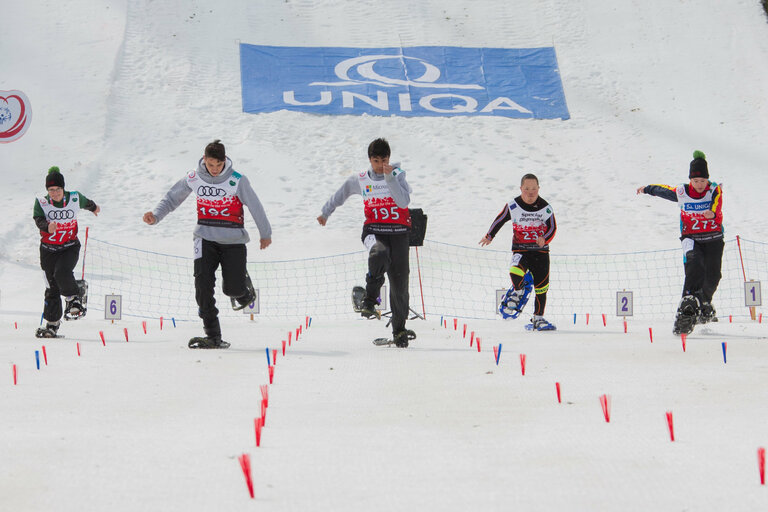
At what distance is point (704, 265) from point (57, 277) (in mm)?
5735

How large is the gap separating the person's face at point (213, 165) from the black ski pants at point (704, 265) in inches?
160

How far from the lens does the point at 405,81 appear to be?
21.1m

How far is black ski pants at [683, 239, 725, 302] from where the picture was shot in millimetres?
8188

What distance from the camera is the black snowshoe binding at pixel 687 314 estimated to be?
26.0 ft

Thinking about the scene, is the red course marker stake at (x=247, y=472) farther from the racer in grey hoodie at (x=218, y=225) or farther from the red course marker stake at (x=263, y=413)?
the racer in grey hoodie at (x=218, y=225)

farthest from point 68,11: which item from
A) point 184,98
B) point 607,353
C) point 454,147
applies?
point 607,353

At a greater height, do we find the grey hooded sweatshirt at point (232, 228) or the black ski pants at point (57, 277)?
the grey hooded sweatshirt at point (232, 228)

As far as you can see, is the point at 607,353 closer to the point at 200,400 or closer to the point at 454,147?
the point at 200,400

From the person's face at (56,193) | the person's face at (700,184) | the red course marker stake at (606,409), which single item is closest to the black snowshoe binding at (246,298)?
the person's face at (56,193)

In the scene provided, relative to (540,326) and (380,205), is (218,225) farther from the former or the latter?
(540,326)

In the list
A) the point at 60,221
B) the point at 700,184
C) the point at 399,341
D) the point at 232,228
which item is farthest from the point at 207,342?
the point at 700,184

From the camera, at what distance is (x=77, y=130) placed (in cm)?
1942

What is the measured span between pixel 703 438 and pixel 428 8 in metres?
21.2

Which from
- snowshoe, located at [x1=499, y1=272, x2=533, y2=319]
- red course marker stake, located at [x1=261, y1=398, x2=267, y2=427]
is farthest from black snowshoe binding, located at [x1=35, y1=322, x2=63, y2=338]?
red course marker stake, located at [x1=261, y1=398, x2=267, y2=427]
